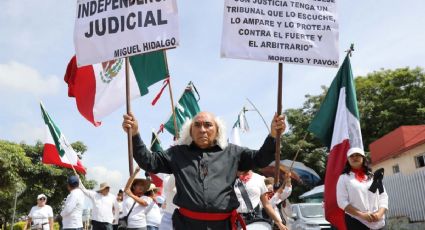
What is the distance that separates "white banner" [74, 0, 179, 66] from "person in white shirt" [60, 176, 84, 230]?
4.87 m

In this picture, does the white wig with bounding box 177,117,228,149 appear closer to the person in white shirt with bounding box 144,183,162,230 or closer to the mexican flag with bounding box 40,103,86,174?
the person in white shirt with bounding box 144,183,162,230

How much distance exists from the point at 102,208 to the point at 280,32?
673cm

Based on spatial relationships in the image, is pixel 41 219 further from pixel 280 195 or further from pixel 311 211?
pixel 311 211

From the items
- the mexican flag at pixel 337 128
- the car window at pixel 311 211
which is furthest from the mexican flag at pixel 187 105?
the car window at pixel 311 211

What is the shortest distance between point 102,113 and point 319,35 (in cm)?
401

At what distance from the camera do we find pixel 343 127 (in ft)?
21.5

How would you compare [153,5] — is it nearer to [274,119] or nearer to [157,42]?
[157,42]

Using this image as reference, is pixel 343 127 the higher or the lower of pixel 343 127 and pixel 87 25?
the lower

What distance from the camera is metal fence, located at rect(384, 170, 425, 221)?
15586 mm

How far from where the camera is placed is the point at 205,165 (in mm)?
3594

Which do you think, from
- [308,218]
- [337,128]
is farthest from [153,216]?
[308,218]

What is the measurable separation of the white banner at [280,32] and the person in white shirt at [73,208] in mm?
5790

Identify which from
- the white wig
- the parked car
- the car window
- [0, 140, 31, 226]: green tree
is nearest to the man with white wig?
the white wig

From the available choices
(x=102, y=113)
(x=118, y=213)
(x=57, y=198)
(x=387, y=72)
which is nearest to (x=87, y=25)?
(x=102, y=113)
